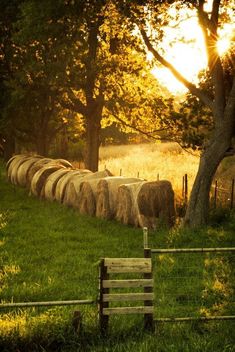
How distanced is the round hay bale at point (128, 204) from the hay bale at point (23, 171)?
31.4 ft

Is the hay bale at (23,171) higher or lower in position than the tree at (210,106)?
lower

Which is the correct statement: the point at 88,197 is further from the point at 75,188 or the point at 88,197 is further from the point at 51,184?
the point at 51,184

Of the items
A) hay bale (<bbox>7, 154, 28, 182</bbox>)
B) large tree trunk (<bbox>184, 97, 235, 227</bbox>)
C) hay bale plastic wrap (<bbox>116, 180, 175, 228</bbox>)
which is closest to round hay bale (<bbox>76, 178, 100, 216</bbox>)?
hay bale plastic wrap (<bbox>116, 180, 175, 228</bbox>)

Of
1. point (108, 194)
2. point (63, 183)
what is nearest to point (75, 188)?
point (63, 183)

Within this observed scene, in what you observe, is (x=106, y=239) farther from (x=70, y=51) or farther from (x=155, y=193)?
(x=70, y=51)

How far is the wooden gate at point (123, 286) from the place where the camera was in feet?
25.5

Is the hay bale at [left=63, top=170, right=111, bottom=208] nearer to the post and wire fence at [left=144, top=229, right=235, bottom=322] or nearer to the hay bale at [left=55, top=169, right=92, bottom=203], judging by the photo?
the hay bale at [left=55, top=169, right=92, bottom=203]

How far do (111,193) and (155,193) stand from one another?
6.82 feet

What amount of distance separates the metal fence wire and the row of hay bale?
11.2 feet

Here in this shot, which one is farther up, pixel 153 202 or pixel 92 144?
pixel 92 144

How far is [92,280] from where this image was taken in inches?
423

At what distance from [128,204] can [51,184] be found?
561cm

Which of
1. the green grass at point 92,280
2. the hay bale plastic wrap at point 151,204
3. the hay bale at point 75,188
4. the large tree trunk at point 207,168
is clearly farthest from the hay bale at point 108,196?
the large tree trunk at point 207,168

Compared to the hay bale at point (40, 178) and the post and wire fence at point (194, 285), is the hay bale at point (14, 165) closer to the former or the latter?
the hay bale at point (40, 178)
